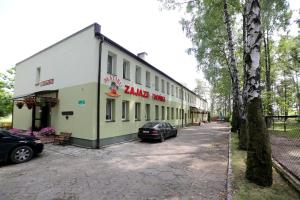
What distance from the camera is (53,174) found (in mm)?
6242

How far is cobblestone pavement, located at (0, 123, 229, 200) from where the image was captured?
472 cm

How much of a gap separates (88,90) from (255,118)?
28.2 ft

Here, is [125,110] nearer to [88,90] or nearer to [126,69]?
[126,69]

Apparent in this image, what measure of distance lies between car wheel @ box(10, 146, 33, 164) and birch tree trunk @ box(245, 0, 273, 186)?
26.7ft

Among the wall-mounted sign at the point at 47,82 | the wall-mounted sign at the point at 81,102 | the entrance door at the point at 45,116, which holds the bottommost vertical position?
the entrance door at the point at 45,116

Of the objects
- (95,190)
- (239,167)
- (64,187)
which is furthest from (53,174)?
(239,167)

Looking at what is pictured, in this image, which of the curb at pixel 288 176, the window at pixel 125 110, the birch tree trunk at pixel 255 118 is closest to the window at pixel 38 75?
the window at pixel 125 110

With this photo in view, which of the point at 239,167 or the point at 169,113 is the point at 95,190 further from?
the point at 169,113

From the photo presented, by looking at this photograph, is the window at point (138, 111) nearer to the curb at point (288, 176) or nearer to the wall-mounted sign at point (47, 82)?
the wall-mounted sign at point (47, 82)

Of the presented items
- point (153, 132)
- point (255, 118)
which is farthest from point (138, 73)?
point (255, 118)

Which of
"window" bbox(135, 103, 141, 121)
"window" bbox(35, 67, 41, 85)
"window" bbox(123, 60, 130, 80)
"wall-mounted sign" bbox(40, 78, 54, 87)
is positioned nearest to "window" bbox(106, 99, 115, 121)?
"window" bbox(123, 60, 130, 80)

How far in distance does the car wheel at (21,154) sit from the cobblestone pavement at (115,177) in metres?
0.30

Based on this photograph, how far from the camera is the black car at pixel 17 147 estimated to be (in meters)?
7.28

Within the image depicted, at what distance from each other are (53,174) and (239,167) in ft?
20.3
